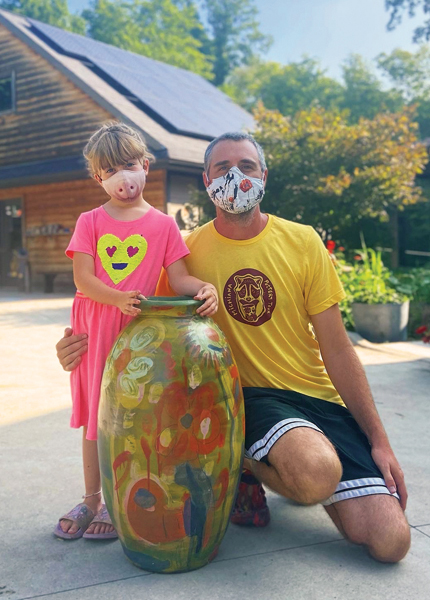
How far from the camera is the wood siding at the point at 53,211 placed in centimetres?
1458

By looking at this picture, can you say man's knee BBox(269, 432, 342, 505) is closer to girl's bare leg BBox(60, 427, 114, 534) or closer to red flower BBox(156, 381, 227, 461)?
red flower BBox(156, 381, 227, 461)

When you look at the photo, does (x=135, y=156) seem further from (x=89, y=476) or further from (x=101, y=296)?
(x=89, y=476)

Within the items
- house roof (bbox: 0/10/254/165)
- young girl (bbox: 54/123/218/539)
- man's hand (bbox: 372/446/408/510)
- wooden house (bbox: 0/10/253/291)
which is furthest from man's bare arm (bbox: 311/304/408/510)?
wooden house (bbox: 0/10/253/291)

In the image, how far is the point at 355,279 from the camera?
8.97m

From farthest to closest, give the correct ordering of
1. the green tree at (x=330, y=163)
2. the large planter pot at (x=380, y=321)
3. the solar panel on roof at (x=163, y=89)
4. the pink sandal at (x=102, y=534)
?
the solar panel on roof at (x=163, y=89), the green tree at (x=330, y=163), the large planter pot at (x=380, y=321), the pink sandal at (x=102, y=534)

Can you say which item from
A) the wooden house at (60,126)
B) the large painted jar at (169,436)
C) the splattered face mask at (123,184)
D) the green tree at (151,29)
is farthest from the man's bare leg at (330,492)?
the green tree at (151,29)

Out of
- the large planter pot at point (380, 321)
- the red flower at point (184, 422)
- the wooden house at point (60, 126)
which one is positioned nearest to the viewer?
the red flower at point (184, 422)

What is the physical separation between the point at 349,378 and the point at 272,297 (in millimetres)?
468

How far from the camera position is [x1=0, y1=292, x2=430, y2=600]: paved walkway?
2207mm

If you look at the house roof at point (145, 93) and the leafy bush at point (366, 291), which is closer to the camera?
the leafy bush at point (366, 291)

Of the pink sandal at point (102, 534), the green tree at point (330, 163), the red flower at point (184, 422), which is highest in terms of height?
the green tree at point (330, 163)

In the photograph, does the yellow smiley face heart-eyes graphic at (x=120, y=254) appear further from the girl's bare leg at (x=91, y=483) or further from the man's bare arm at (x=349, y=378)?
the man's bare arm at (x=349, y=378)

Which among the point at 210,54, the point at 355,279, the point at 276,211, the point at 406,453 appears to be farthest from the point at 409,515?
the point at 210,54

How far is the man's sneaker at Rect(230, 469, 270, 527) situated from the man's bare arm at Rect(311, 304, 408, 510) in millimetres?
513
